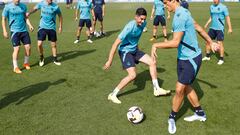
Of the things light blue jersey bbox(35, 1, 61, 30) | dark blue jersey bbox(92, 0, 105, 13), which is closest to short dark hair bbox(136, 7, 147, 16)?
light blue jersey bbox(35, 1, 61, 30)

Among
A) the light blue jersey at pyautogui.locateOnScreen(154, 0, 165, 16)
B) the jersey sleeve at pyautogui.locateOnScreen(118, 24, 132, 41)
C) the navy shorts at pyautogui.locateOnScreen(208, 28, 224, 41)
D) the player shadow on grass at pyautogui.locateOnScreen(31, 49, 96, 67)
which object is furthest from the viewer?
the light blue jersey at pyautogui.locateOnScreen(154, 0, 165, 16)

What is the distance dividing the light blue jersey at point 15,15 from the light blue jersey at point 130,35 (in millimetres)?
4362

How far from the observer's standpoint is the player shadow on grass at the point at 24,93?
26.9 ft

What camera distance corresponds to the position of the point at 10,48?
14.6 meters

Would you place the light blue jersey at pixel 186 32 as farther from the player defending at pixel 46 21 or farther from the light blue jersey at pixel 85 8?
the light blue jersey at pixel 85 8

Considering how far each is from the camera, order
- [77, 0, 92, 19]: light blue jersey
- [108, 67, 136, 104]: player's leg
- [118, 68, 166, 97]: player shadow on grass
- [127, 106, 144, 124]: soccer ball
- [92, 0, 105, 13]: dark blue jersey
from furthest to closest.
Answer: [92, 0, 105, 13]: dark blue jersey, [77, 0, 92, 19]: light blue jersey, [118, 68, 166, 97]: player shadow on grass, [108, 67, 136, 104]: player's leg, [127, 106, 144, 124]: soccer ball

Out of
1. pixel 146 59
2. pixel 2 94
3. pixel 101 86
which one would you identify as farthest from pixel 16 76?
pixel 146 59

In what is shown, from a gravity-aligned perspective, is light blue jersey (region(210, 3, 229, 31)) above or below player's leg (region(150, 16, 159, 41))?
above

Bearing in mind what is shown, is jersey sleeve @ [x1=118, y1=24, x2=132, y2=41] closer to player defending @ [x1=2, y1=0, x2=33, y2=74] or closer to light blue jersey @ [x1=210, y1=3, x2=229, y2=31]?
player defending @ [x1=2, y1=0, x2=33, y2=74]

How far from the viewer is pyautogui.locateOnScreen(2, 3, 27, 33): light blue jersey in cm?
1058

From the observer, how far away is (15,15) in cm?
1070

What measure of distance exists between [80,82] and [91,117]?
2654 mm

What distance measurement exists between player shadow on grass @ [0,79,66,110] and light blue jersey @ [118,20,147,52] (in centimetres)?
266

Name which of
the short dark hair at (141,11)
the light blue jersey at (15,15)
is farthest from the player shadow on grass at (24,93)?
the short dark hair at (141,11)
